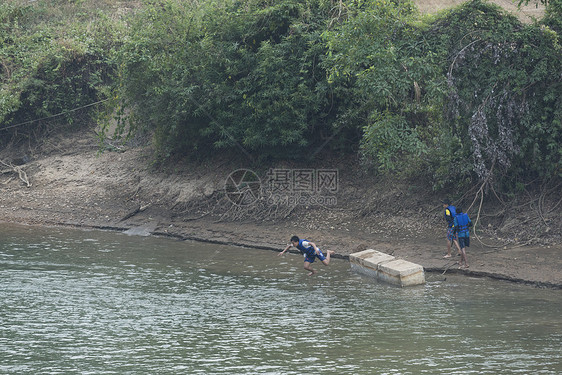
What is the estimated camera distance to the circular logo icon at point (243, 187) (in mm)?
23641

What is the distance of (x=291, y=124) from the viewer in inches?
894

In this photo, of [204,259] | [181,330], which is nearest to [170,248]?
[204,259]

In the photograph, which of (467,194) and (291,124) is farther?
(291,124)

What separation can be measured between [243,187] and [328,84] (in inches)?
182

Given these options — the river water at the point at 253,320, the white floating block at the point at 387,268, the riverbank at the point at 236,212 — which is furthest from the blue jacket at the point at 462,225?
the white floating block at the point at 387,268

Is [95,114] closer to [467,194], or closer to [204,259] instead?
[204,259]

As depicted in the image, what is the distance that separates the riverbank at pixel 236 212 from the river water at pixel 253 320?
135 cm

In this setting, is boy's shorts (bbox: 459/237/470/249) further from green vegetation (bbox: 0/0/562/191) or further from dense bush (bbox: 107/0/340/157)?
dense bush (bbox: 107/0/340/157)

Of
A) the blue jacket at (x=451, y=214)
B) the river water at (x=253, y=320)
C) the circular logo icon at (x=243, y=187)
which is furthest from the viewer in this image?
the circular logo icon at (x=243, y=187)

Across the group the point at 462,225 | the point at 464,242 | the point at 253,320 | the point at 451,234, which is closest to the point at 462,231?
the point at 462,225

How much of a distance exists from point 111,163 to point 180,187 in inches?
177

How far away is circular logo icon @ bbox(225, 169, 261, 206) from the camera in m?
23.6

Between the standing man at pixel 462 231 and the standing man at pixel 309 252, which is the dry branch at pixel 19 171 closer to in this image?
the standing man at pixel 309 252

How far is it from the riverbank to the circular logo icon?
0.71 feet
